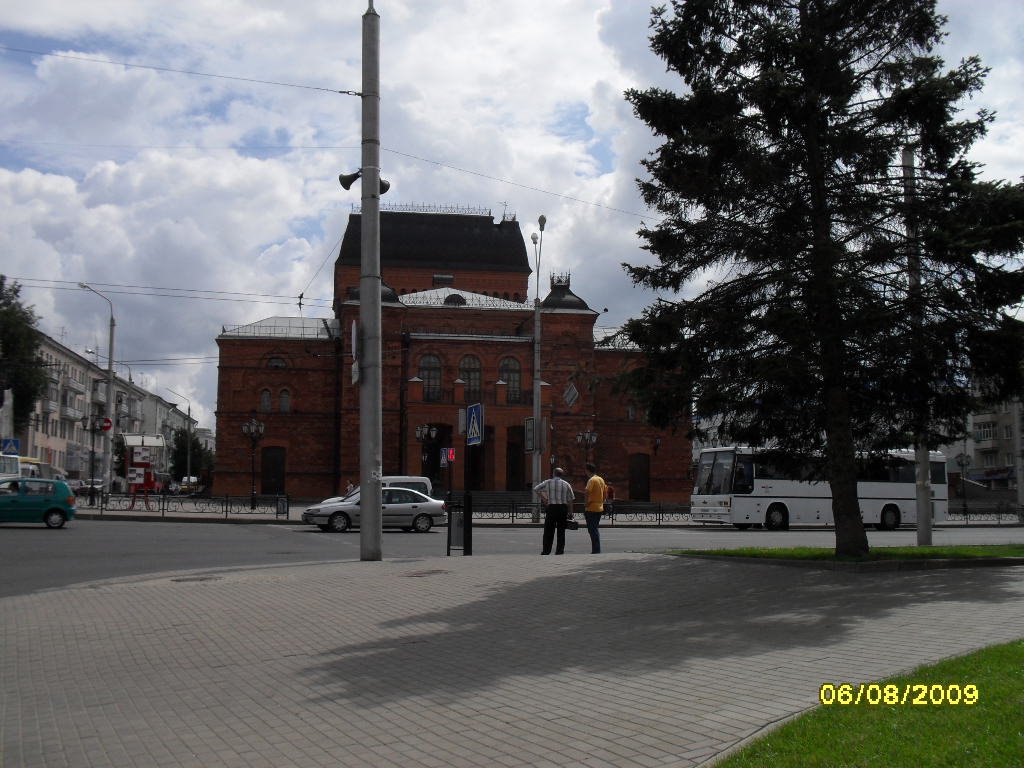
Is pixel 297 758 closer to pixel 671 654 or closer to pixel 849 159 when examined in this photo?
pixel 671 654

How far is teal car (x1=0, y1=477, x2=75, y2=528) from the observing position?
2981 centimetres

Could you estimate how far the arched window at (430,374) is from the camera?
64.7 metres

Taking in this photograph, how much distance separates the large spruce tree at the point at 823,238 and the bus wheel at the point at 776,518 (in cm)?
2326

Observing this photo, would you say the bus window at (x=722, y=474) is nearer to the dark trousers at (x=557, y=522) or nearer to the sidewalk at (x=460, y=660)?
the dark trousers at (x=557, y=522)

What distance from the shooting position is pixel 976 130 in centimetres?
1458

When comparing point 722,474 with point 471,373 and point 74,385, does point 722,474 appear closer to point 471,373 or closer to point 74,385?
point 471,373

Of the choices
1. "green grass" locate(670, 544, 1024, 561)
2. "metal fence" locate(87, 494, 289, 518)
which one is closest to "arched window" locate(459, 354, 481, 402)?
"metal fence" locate(87, 494, 289, 518)

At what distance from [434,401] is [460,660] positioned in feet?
185

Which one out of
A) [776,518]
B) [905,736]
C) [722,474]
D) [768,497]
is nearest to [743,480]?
[722,474]

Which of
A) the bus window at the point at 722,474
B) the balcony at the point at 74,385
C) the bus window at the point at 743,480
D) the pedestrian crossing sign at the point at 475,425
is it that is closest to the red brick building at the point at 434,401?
the bus window at the point at 722,474

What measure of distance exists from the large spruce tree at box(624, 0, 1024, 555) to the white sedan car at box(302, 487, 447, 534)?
17.8m

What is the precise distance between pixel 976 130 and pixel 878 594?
7.65 m

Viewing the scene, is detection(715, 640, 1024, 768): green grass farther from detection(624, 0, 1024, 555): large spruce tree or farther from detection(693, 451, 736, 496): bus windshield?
detection(693, 451, 736, 496): bus windshield

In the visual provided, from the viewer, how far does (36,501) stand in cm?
2995
